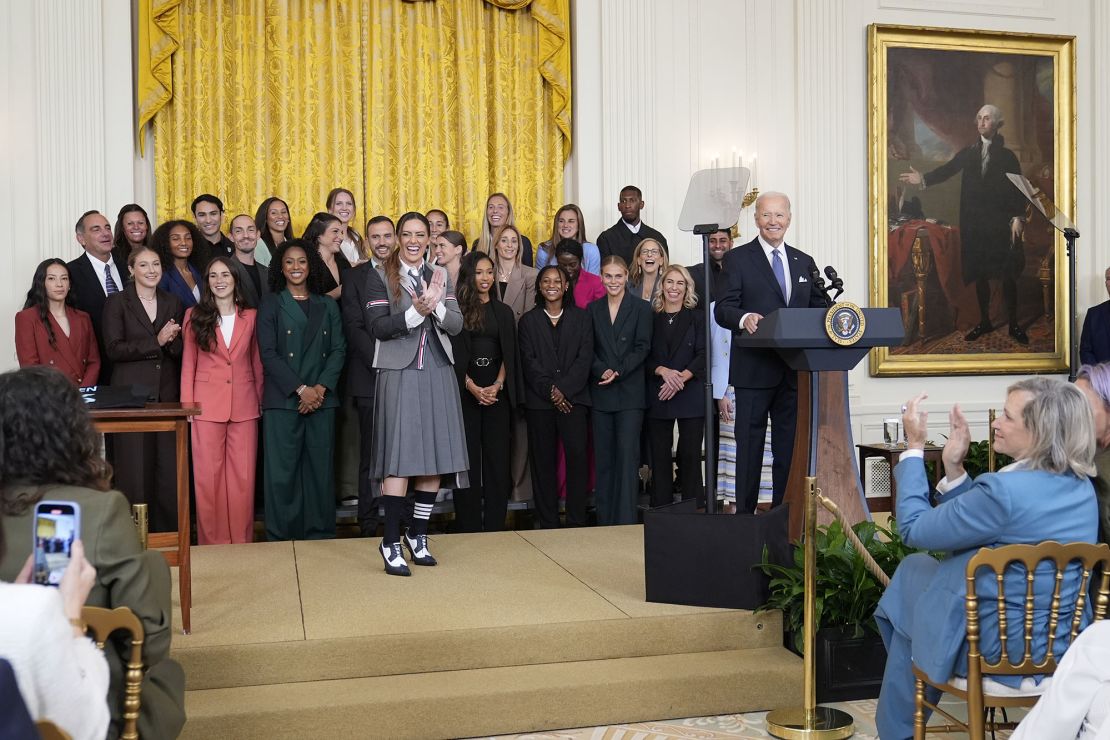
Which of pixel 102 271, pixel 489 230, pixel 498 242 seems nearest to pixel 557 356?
pixel 498 242

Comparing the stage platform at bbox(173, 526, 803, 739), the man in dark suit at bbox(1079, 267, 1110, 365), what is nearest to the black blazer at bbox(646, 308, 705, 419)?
the stage platform at bbox(173, 526, 803, 739)

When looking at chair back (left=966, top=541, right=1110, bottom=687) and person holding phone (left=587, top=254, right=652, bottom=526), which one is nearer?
chair back (left=966, top=541, right=1110, bottom=687)

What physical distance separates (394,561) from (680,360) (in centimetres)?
240

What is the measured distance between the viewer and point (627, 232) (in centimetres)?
796

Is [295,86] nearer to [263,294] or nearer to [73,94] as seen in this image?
[73,94]

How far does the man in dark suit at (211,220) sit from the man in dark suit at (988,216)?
18.6 feet

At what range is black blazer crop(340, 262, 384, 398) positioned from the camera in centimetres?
653

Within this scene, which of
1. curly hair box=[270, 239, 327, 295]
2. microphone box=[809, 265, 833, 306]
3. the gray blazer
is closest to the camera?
the gray blazer

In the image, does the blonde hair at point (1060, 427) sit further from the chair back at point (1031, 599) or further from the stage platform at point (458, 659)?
the stage platform at point (458, 659)

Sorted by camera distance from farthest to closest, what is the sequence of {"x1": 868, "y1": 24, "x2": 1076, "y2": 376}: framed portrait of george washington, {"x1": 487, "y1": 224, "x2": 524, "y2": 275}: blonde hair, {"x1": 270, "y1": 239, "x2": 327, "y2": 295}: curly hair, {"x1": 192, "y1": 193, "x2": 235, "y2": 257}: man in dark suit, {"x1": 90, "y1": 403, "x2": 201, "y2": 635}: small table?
{"x1": 868, "y1": 24, "x2": 1076, "y2": 376}: framed portrait of george washington < {"x1": 487, "y1": 224, "x2": 524, "y2": 275}: blonde hair < {"x1": 192, "y1": 193, "x2": 235, "y2": 257}: man in dark suit < {"x1": 270, "y1": 239, "x2": 327, "y2": 295}: curly hair < {"x1": 90, "y1": 403, "x2": 201, "y2": 635}: small table

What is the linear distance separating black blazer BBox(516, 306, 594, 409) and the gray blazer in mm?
1637

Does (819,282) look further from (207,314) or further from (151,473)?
(151,473)

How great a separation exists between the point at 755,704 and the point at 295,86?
585cm

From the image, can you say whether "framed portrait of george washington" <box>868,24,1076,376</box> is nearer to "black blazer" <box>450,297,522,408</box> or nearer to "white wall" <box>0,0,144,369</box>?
"black blazer" <box>450,297,522,408</box>
